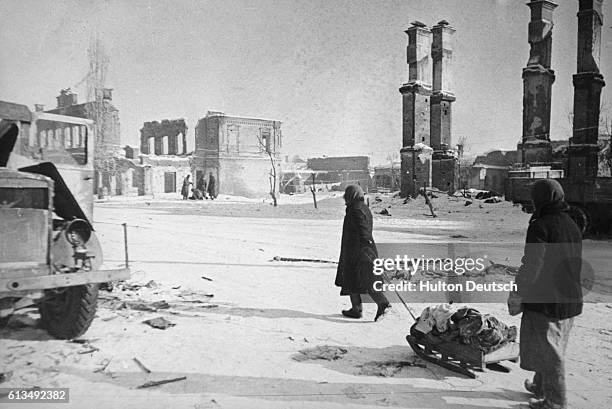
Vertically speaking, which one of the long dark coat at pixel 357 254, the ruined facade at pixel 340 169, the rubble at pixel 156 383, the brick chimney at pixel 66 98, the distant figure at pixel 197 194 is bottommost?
the rubble at pixel 156 383

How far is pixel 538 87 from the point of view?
638 cm

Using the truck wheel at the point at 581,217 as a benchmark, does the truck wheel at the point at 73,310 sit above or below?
below

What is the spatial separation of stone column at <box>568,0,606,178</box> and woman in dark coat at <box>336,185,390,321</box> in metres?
3.00

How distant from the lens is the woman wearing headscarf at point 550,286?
248 cm

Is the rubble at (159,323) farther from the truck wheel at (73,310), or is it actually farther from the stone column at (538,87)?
the stone column at (538,87)

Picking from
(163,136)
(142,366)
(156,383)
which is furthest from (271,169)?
(156,383)

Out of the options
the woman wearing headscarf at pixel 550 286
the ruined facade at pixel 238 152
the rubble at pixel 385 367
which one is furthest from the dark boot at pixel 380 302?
the ruined facade at pixel 238 152

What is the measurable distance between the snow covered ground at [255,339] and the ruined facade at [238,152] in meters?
0.42

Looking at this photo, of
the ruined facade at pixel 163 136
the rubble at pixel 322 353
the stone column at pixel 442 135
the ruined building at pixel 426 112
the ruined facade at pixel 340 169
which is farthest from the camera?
the stone column at pixel 442 135

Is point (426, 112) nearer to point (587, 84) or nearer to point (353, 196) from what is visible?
point (587, 84)

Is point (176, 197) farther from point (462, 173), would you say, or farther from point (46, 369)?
point (462, 173)

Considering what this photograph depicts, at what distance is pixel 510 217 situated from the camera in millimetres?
6484

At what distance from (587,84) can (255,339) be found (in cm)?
472

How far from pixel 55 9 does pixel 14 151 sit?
72.4 inches
